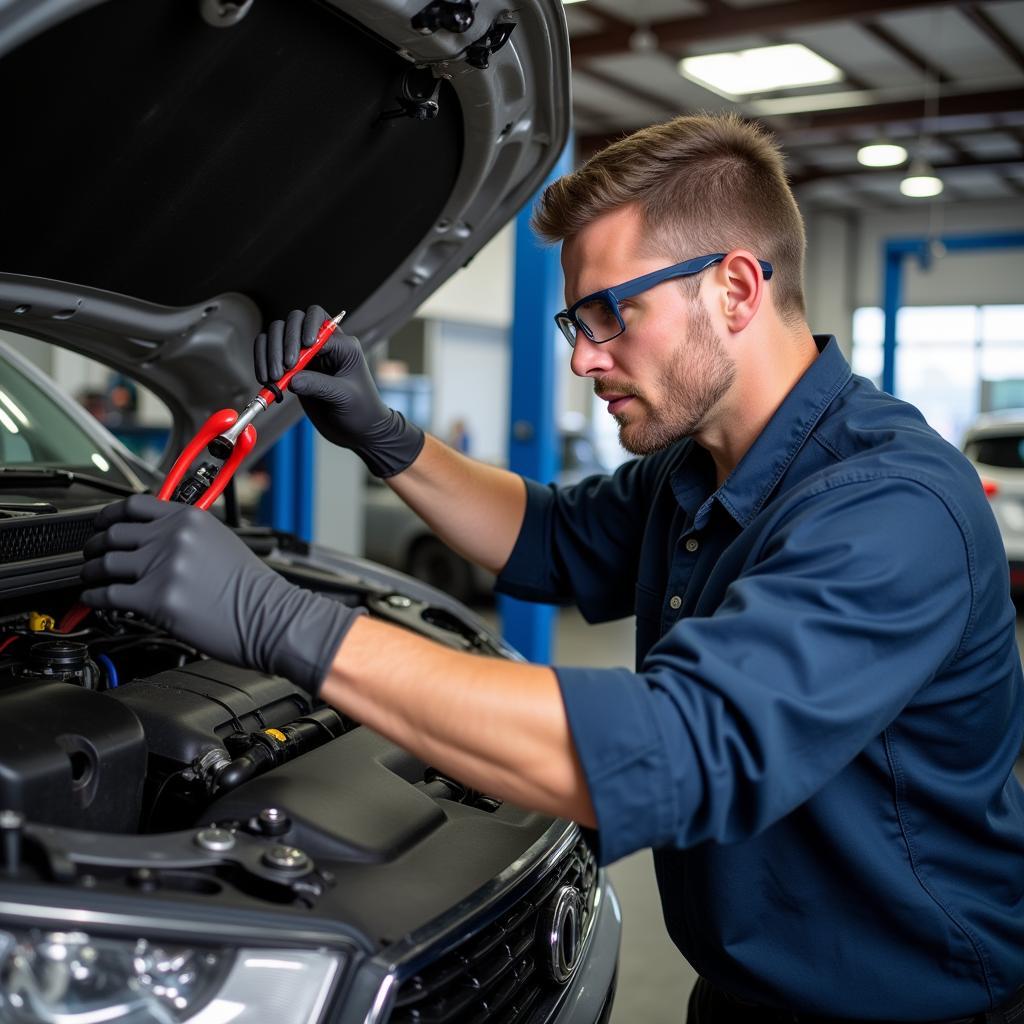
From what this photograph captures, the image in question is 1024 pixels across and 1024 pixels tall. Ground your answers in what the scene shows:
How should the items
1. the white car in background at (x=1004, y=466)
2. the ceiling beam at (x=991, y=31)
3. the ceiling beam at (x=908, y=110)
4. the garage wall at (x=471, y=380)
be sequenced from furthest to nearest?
the garage wall at (x=471, y=380), the ceiling beam at (x=908, y=110), the ceiling beam at (x=991, y=31), the white car in background at (x=1004, y=466)

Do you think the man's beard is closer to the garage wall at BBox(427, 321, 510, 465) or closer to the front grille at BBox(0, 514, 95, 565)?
the front grille at BBox(0, 514, 95, 565)

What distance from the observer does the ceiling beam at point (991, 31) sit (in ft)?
24.6

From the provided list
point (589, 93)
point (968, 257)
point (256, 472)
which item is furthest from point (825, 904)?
point (968, 257)

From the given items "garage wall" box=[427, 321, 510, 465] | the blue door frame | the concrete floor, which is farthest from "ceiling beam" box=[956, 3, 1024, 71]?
the concrete floor

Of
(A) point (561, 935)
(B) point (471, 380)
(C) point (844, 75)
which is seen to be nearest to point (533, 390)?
(A) point (561, 935)

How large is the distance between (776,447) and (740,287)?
21 cm

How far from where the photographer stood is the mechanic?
985mm

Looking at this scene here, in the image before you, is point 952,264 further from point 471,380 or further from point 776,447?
point 776,447

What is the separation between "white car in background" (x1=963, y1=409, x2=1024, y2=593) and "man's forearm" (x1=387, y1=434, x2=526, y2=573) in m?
5.18

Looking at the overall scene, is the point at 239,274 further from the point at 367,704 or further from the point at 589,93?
the point at 589,93

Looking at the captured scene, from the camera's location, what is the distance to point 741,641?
39.6 inches

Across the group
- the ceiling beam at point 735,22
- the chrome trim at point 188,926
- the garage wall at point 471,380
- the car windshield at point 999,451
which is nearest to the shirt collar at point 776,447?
the chrome trim at point 188,926

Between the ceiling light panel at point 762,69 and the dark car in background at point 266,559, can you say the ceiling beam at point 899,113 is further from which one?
the dark car in background at point 266,559

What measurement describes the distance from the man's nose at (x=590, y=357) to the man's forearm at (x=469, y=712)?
21.2 inches
